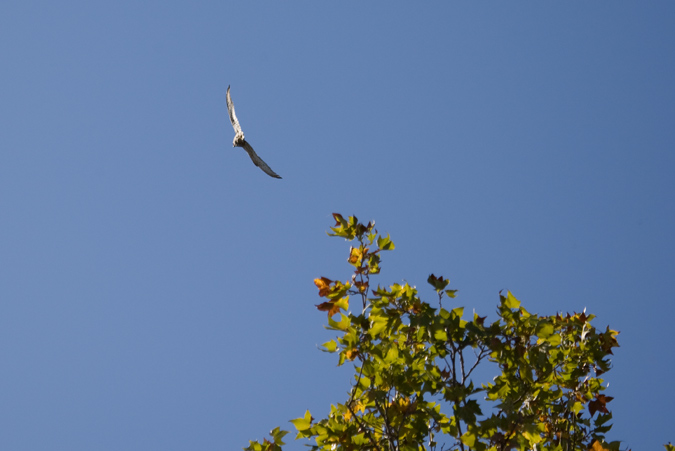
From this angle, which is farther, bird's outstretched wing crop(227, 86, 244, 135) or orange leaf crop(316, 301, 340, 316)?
bird's outstretched wing crop(227, 86, 244, 135)

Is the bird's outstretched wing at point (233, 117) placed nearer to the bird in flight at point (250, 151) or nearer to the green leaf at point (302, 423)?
the bird in flight at point (250, 151)

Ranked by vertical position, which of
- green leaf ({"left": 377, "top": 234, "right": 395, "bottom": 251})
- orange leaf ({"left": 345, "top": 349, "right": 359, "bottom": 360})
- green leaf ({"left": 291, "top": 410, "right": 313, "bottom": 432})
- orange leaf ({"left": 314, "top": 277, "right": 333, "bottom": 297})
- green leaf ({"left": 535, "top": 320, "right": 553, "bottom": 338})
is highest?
green leaf ({"left": 377, "top": 234, "right": 395, "bottom": 251})

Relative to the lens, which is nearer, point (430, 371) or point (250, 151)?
point (430, 371)

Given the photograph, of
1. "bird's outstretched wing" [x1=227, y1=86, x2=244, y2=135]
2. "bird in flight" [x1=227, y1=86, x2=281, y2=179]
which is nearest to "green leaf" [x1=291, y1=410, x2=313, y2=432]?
"bird in flight" [x1=227, y1=86, x2=281, y2=179]

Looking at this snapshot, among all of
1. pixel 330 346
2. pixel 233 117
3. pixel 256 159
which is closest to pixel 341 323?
pixel 330 346

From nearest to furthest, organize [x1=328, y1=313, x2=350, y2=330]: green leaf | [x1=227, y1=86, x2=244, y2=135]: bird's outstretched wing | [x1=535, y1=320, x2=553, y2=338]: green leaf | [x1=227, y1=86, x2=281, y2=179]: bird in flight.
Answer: [x1=328, y1=313, x2=350, y2=330]: green leaf → [x1=535, y1=320, x2=553, y2=338]: green leaf → [x1=227, y1=86, x2=281, y2=179]: bird in flight → [x1=227, y1=86, x2=244, y2=135]: bird's outstretched wing

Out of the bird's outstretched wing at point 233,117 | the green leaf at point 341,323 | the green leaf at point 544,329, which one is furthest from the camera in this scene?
the bird's outstretched wing at point 233,117

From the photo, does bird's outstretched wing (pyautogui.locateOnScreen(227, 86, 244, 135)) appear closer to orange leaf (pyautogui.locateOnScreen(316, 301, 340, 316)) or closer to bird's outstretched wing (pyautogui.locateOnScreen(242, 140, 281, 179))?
bird's outstretched wing (pyautogui.locateOnScreen(242, 140, 281, 179))

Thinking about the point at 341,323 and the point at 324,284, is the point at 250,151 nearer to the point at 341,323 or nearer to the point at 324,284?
the point at 324,284

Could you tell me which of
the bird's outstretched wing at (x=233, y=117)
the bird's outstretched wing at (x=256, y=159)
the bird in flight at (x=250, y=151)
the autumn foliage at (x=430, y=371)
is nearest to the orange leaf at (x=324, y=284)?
the autumn foliage at (x=430, y=371)

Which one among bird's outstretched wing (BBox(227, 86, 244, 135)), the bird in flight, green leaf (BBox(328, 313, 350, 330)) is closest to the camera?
green leaf (BBox(328, 313, 350, 330))

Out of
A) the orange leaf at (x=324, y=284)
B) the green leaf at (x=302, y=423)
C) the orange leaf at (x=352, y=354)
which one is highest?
the orange leaf at (x=324, y=284)

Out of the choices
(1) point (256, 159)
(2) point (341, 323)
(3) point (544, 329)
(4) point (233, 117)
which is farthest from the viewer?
(4) point (233, 117)

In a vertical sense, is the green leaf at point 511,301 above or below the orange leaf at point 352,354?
above
